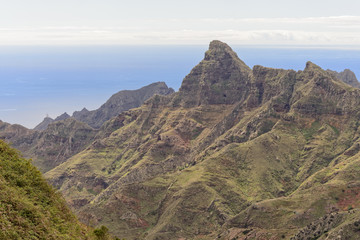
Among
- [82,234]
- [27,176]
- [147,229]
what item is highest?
[27,176]

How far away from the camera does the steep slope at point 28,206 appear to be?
103 ft

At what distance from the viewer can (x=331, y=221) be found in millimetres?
129750

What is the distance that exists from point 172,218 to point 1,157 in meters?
142

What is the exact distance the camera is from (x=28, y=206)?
34.0m

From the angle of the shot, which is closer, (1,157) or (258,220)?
(1,157)

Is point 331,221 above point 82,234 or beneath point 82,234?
beneath

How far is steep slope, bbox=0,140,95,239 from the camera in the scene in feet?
103

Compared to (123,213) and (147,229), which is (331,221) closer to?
(147,229)

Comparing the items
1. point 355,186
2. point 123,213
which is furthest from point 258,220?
point 123,213

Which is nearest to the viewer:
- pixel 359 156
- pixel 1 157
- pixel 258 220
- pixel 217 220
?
pixel 1 157

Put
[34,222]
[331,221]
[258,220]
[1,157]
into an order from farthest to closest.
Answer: [258,220] → [331,221] → [1,157] → [34,222]

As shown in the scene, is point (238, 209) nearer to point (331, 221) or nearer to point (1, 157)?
point (331, 221)

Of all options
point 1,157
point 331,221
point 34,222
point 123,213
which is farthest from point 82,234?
point 123,213

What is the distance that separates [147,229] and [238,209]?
43.8m
